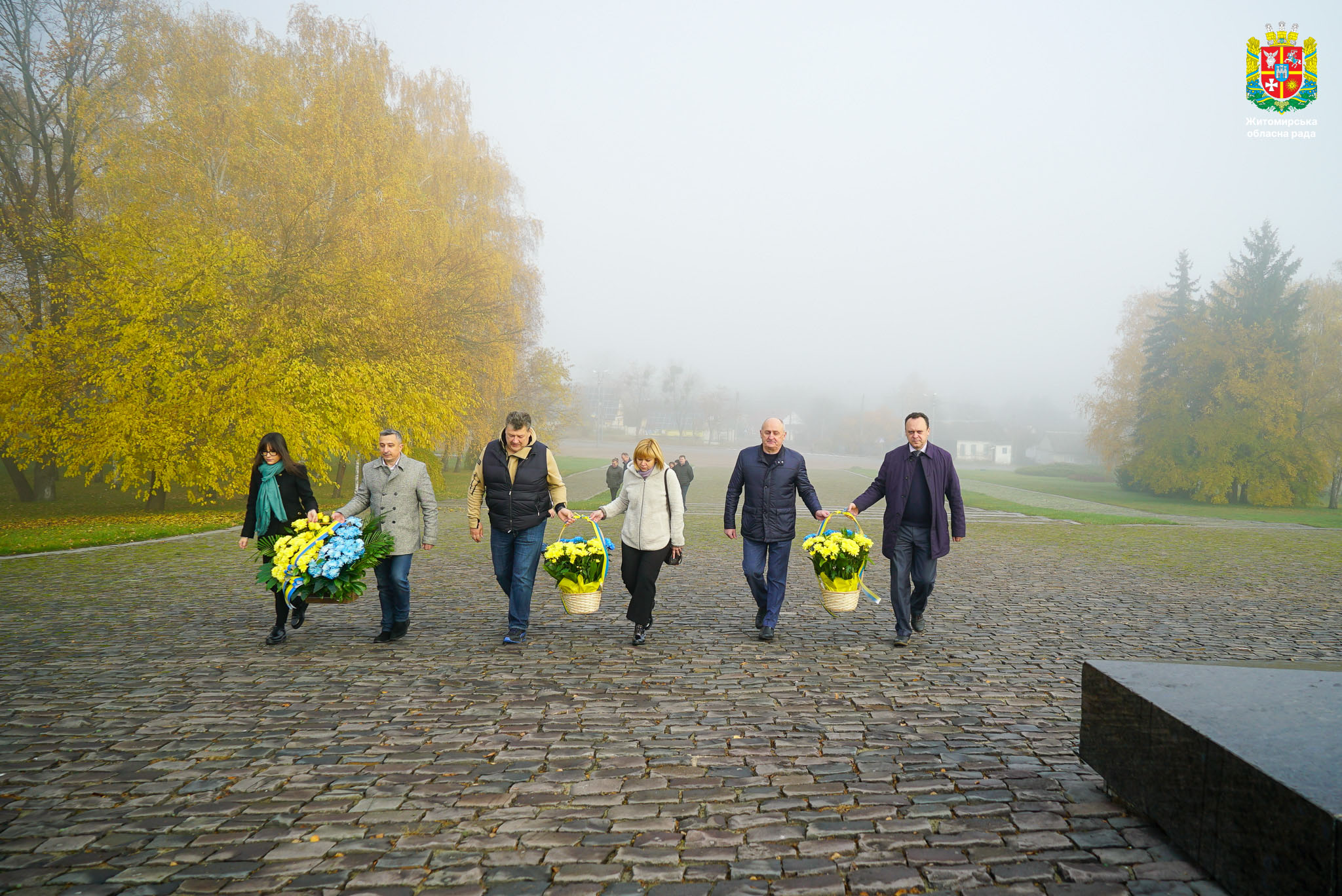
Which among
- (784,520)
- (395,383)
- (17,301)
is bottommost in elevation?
(784,520)

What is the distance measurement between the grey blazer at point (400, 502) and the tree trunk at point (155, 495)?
1377cm

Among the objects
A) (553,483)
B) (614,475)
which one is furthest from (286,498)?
(614,475)

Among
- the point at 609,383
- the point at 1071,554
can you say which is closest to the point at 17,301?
the point at 1071,554

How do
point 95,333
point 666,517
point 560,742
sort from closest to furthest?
1. point 560,742
2. point 666,517
3. point 95,333

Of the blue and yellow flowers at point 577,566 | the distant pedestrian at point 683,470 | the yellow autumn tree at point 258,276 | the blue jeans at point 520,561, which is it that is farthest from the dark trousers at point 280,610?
the distant pedestrian at point 683,470

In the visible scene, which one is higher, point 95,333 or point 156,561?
point 95,333

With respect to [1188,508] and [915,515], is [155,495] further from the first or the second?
[1188,508]

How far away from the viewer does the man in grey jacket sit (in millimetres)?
7320

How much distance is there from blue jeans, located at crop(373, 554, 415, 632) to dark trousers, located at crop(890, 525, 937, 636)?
14.2 feet

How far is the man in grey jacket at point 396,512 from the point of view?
7.32 metres

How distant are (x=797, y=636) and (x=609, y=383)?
5176 inches

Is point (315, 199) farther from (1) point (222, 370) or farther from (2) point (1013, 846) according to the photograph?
(2) point (1013, 846)

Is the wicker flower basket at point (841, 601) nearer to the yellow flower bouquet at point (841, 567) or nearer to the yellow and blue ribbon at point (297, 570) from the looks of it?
the yellow flower bouquet at point (841, 567)

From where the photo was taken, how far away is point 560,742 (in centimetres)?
477
